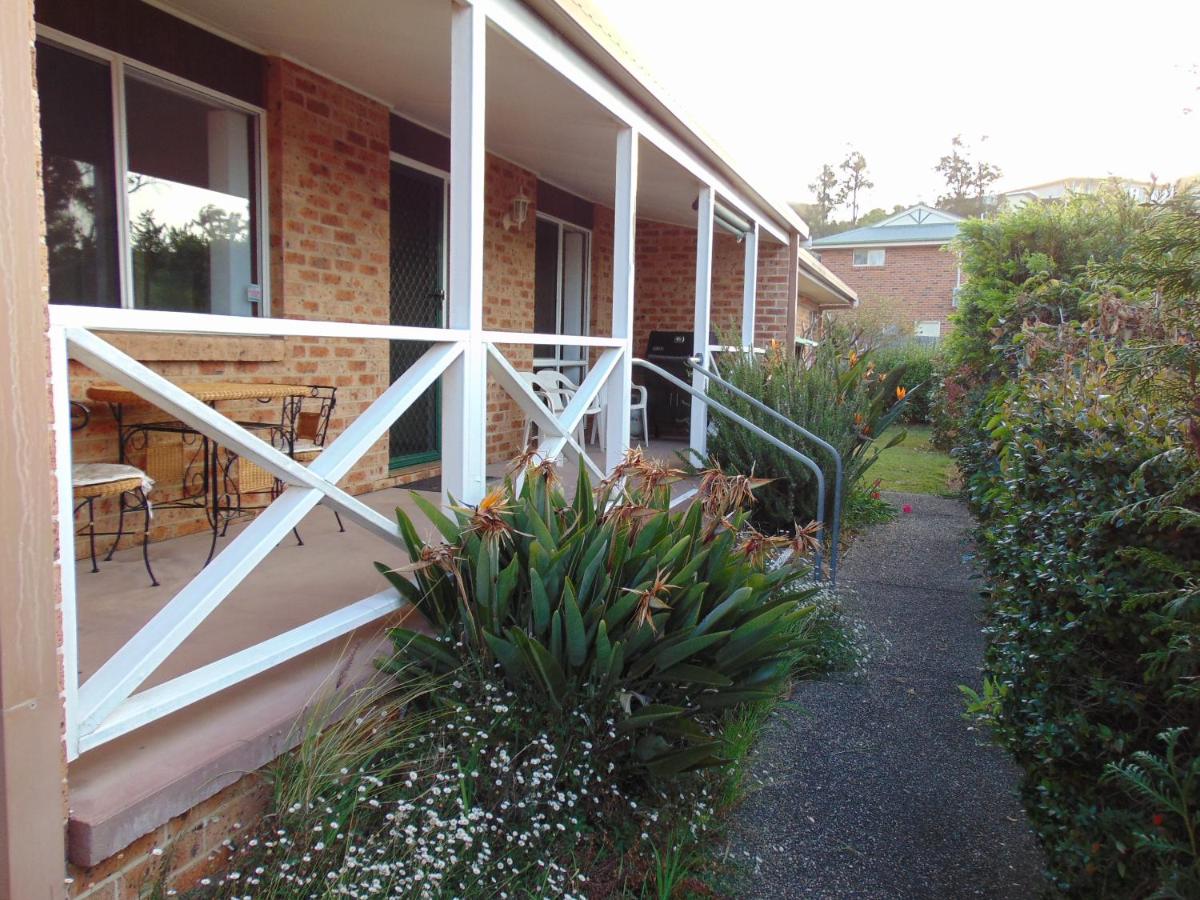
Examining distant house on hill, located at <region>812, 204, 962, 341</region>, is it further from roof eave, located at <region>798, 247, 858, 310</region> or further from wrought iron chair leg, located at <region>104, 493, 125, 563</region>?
wrought iron chair leg, located at <region>104, 493, 125, 563</region>

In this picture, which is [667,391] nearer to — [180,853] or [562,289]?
[562,289]

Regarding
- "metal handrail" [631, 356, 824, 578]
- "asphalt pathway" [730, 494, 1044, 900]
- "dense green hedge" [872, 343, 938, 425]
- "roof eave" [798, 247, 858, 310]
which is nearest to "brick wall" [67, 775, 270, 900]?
"asphalt pathway" [730, 494, 1044, 900]

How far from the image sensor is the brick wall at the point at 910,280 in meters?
32.3

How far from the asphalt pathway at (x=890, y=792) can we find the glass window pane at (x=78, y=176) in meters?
3.56

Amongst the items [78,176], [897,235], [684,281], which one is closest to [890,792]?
[78,176]

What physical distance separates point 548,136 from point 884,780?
4.66 m

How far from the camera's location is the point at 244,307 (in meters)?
5.10

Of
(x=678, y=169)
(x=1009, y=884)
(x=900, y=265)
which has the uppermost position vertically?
(x=900, y=265)

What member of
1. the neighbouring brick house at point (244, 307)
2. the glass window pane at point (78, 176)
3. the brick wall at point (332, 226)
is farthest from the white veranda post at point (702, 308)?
the glass window pane at point (78, 176)

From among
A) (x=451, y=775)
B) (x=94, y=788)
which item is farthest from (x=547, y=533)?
(x=94, y=788)

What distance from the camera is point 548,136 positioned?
20.9ft

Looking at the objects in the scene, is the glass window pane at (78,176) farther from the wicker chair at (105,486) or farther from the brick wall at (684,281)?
the brick wall at (684,281)

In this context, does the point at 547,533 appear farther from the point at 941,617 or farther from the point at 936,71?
the point at 936,71

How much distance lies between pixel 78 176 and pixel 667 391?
7.45 meters
